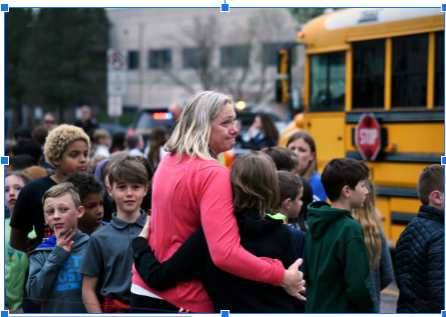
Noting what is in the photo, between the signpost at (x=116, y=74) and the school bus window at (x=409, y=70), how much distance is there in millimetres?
7316

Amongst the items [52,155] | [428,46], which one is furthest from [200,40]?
[52,155]

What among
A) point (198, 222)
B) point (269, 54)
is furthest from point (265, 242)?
point (269, 54)

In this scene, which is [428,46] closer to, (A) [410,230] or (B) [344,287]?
(A) [410,230]

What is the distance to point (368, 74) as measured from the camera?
22.1 ft

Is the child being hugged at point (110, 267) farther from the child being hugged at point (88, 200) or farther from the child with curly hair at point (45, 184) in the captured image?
the child with curly hair at point (45, 184)

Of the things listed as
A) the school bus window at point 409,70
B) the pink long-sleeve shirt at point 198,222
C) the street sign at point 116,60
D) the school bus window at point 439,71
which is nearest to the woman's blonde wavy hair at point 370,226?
the pink long-sleeve shirt at point 198,222

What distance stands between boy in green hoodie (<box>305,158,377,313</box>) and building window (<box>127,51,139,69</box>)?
35.7m

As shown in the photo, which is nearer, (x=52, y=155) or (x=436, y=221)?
(x=436, y=221)

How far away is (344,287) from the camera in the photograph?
2.86 meters

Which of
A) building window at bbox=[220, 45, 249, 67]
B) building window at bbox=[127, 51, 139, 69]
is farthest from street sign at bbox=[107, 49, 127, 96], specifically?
building window at bbox=[127, 51, 139, 69]

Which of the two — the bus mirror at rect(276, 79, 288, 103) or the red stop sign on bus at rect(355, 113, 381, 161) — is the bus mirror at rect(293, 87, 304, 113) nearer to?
the bus mirror at rect(276, 79, 288, 103)

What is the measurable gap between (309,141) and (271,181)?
2738 millimetres

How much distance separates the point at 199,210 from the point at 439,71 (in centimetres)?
437

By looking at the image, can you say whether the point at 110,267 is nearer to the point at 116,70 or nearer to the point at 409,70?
the point at 409,70
